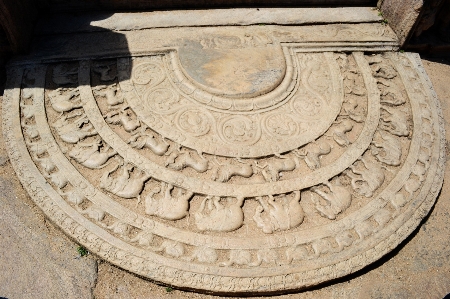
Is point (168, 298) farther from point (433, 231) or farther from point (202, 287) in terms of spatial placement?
point (433, 231)

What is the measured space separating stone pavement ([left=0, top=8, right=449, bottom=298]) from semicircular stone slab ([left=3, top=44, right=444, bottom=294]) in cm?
2

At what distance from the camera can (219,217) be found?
173 inches

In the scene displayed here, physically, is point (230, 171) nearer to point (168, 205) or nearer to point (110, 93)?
point (168, 205)

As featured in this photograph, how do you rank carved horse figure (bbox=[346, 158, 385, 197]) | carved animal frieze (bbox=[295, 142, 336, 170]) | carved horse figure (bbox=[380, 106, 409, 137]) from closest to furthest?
carved horse figure (bbox=[346, 158, 385, 197])
carved animal frieze (bbox=[295, 142, 336, 170])
carved horse figure (bbox=[380, 106, 409, 137])

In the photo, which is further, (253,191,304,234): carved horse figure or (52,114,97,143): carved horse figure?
(52,114,97,143): carved horse figure

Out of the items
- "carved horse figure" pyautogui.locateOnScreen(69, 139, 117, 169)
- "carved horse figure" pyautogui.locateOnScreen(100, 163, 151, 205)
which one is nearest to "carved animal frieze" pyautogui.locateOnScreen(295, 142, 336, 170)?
"carved horse figure" pyautogui.locateOnScreen(100, 163, 151, 205)

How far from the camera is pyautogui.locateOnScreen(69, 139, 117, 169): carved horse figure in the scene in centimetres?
466

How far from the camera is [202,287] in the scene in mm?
3996

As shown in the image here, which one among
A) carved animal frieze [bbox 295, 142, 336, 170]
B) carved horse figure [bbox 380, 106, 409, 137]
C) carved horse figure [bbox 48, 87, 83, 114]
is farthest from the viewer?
carved horse figure [bbox 380, 106, 409, 137]

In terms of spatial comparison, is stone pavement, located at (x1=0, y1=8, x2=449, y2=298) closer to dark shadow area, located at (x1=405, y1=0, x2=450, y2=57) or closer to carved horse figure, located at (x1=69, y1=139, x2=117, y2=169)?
carved horse figure, located at (x1=69, y1=139, x2=117, y2=169)

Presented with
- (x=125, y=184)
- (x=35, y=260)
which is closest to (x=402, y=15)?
(x=125, y=184)

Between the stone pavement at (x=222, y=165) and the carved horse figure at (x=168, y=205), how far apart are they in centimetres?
2

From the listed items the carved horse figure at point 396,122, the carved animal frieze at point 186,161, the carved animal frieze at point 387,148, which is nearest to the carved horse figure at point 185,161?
the carved animal frieze at point 186,161

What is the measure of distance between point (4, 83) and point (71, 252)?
8.89ft
